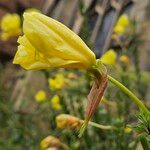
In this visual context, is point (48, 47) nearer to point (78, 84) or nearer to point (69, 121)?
point (69, 121)

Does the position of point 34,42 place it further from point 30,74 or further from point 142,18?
point 30,74

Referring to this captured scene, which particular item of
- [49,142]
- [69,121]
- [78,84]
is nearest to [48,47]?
[69,121]

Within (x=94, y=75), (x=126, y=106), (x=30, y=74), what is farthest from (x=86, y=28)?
(x=30, y=74)

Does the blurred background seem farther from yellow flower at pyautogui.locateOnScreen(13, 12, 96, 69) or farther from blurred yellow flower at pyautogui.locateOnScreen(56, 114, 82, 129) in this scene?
yellow flower at pyautogui.locateOnScreen(13, 12, 96, 69)

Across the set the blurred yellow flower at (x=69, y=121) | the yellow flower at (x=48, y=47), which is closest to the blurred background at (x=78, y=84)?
the blurred yellow flower at (x=69, y=121)

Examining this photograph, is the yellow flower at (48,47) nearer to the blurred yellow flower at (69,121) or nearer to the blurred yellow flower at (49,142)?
the blurred yellow flower at (69,121)
